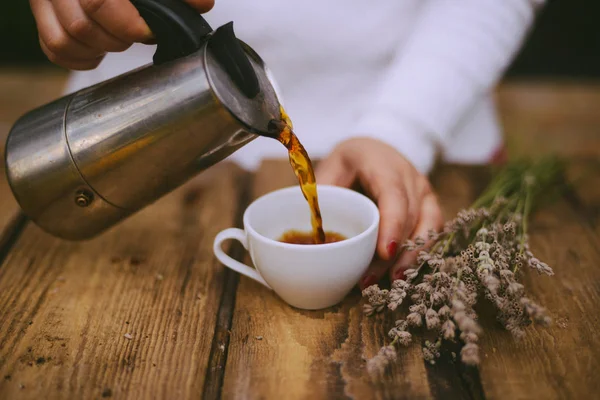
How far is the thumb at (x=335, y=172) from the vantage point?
102 cm

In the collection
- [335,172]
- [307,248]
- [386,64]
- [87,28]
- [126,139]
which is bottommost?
[386,64]

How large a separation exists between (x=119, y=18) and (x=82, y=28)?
0.30ft

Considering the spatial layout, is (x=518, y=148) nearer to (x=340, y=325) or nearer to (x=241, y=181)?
(x=241, y=181)

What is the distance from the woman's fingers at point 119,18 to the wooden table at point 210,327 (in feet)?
1.28

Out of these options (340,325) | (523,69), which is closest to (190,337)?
(340,325)

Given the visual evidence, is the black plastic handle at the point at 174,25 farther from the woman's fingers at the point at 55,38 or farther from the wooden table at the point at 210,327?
the wooden table at the point at 210,327

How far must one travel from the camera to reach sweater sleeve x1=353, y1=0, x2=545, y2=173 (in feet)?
3.99

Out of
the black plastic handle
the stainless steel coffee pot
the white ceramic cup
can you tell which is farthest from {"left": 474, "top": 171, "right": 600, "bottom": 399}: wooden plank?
the black plastic handle

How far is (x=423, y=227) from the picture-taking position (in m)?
0.92

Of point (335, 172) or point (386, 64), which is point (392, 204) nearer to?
point (335, 172)

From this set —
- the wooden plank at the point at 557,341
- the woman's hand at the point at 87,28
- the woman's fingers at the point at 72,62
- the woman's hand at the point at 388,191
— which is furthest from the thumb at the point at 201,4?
the wooden plank at the point at 557,341

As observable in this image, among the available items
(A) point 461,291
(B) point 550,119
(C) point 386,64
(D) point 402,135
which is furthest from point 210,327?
(B) point 550,119

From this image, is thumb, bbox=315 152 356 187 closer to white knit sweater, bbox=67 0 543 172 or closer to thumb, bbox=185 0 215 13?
white knit sweater, bbox=67 0 543 172

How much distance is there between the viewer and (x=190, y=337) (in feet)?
2.56
